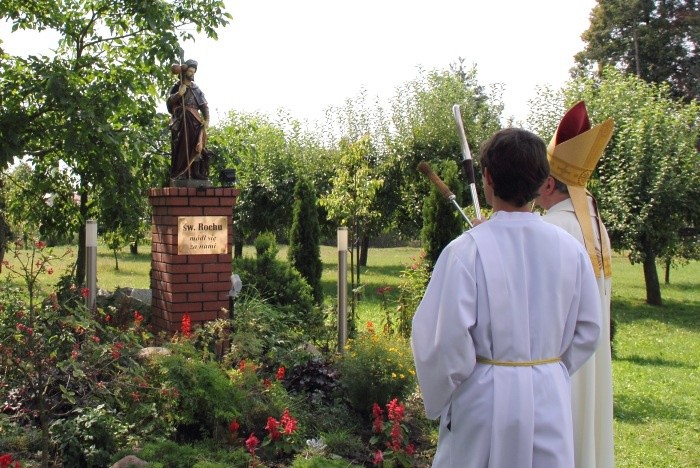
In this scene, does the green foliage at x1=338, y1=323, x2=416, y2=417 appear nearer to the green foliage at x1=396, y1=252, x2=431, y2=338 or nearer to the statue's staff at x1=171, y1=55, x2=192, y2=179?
the green foliage at x1=396, y1=252, x2=431, y2=338

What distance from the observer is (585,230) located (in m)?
3.87

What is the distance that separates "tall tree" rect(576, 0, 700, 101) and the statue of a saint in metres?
31.7

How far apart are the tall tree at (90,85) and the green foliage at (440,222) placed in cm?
409

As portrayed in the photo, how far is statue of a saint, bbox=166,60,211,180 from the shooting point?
7.12m

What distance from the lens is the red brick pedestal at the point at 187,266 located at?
6.96m

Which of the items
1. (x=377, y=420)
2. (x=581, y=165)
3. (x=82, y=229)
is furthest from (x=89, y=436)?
(x=82, y=229)

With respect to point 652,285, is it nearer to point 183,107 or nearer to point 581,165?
point 183,107

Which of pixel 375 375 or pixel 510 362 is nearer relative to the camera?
pixel 510 362

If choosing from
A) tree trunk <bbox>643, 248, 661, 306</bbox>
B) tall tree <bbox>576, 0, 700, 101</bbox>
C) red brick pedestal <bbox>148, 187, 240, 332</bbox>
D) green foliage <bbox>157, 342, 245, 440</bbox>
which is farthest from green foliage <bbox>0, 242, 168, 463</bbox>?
tall tree <bbox>576, 0, 700, 101</bbox>

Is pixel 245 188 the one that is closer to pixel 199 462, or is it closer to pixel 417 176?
pixel 417 176

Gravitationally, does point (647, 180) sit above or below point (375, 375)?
above

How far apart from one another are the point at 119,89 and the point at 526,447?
276 inches

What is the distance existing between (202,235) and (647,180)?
45.0ft

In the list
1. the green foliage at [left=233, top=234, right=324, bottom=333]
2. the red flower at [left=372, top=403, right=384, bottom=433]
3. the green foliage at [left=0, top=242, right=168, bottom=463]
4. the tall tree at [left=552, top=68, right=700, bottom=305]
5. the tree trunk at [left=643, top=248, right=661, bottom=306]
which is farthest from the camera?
the tree trunk at [left=643, top=248, right=661, bottom=306]
